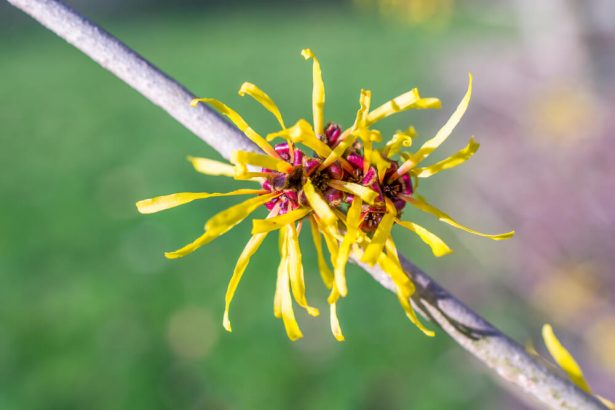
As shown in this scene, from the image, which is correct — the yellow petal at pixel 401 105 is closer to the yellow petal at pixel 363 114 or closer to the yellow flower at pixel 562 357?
the yellow petal at pixel 363 114

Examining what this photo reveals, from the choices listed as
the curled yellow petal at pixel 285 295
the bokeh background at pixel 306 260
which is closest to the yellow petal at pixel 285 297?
the curled yellow petal at pixel 285 295

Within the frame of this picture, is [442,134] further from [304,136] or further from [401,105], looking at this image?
[304,136]

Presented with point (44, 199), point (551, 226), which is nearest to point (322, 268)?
point (551, 226)

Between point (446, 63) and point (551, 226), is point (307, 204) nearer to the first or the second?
point (551, 226)

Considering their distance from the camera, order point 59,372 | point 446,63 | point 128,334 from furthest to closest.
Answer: point 446,63 < point 128,334 < point 59,372

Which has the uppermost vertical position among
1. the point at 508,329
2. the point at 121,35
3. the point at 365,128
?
the point at 121,35

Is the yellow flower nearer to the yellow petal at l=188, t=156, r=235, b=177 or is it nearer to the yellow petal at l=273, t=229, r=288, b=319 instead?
the yellow petal at l=273, t=229, r=288, b=319

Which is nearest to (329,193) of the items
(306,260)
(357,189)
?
(357,189)
